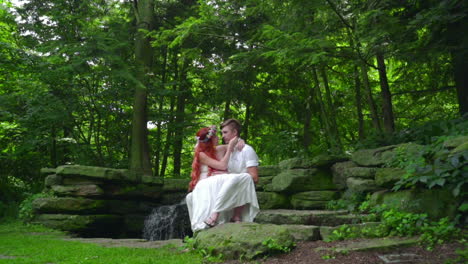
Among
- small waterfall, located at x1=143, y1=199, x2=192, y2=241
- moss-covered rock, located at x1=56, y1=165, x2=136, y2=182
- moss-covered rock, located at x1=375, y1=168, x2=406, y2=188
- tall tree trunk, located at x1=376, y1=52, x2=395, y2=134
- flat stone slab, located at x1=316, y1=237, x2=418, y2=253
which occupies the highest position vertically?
tall tree trunk, located at x1=376, y1=52, x2=395, y2=134

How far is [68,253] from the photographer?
501 cm

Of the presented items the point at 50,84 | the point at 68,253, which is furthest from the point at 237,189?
the point at 50,84

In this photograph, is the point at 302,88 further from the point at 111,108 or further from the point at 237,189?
the point at 237,189

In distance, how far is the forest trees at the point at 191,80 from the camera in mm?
7922

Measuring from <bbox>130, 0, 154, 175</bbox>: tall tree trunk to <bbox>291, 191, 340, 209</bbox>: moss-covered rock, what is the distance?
5423 millimetres

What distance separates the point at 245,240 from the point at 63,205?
21.6 ft

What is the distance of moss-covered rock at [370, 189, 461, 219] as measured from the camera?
4395mm

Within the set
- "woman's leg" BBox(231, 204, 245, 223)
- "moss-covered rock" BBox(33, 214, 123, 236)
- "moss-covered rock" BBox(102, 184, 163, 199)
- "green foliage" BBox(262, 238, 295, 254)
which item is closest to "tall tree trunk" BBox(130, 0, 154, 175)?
"moss-covered rock" BBox(102, 184, 163, 199)

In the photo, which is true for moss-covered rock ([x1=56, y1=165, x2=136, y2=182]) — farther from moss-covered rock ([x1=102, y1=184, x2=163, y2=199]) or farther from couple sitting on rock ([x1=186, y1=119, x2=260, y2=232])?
couple sitting on rock ([x1=186, y1=119, x2=260, y2=232])

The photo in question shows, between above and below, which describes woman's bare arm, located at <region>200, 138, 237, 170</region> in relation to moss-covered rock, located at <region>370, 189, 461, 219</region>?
above

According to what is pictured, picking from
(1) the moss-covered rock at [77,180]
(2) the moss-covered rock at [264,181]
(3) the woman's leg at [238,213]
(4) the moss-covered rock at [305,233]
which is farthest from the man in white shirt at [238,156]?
(1) the moss-covered rock at [77,180]

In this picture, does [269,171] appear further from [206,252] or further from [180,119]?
[180,119]

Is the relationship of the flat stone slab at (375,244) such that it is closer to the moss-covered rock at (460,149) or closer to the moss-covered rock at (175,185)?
the moss-covered rock at (460,149)

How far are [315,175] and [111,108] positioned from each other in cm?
753
